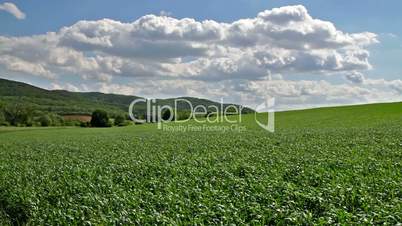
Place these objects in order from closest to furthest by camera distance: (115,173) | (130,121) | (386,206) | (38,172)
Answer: (386,206)
(115,173)
(38,172)
(130,121)

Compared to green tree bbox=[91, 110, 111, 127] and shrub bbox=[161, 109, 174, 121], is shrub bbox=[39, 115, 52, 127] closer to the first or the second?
green tree bbox=[91, 110, 111, 127]

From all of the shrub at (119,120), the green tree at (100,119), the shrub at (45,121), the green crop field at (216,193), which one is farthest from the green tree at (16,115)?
the green crop field at (216,193)

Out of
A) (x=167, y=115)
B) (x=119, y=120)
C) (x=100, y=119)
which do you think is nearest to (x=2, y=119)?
(x=100, y=119)

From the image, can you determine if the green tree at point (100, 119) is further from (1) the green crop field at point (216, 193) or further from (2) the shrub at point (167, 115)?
(1) the green crop field at point (216, 193)

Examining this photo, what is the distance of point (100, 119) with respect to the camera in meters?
116

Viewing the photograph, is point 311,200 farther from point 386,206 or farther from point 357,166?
point 357,166

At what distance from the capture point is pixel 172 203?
952 centimetres

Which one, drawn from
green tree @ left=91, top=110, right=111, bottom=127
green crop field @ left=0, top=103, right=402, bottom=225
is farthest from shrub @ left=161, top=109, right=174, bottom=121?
green crop field @ left=0, top=103, right=402, bottom=225

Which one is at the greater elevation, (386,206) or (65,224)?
(386,206)

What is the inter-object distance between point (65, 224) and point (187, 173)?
588cm

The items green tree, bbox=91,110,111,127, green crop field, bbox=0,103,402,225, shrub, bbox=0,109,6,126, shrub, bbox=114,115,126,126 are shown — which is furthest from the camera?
shrub, bbox=0,109,6,126

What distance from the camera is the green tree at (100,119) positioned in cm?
11544

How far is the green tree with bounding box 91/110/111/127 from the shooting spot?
379 ft

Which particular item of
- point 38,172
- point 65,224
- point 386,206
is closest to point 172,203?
point 65,224
